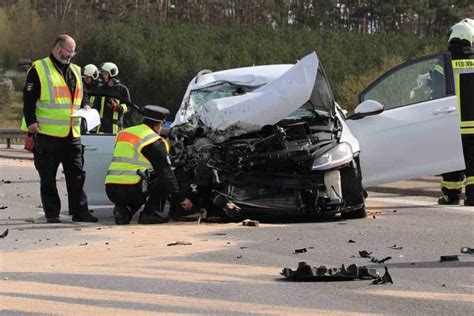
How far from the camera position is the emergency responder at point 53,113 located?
12586mm

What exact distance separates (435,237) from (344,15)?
91.0 m

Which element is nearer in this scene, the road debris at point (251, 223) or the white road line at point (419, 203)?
the road debris at point (251, 223)

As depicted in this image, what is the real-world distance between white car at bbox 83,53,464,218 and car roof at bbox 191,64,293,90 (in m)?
0.01

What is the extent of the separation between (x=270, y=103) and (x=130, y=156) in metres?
1.62

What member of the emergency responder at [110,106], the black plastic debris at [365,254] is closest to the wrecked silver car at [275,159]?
the black plastic debris at [365,254]

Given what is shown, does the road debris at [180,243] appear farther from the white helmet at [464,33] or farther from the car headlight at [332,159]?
the white helmet at [464,33]

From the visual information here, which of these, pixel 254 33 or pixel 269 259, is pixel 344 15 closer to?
pixel 254 33

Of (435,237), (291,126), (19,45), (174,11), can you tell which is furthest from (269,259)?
(174,11)

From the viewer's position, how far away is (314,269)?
26.8ft

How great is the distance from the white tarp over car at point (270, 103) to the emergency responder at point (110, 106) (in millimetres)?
5146

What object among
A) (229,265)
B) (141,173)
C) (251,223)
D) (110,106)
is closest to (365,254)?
(229,265)

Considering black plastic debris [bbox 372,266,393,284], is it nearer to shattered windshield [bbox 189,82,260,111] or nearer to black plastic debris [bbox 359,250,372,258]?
black plastic debris [bbox 359,250,372,258]

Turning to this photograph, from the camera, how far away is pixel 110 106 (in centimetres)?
1759

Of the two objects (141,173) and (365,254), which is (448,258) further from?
(141,173)
